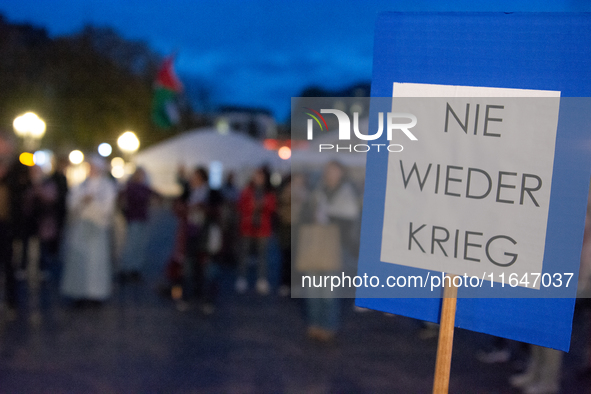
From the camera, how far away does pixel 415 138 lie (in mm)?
2193

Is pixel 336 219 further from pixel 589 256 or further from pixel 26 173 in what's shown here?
pixel 26 173

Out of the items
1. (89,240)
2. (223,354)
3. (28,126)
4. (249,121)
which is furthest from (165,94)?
(249,121)

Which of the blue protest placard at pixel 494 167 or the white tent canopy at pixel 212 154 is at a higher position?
the blue protest placard at pixel 494 167

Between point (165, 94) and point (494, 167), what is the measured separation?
16.9 meters

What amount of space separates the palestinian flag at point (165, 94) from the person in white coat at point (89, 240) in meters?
11.3

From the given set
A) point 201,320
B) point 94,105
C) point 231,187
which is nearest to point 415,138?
point 201,320

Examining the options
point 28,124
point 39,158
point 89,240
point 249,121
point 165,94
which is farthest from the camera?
point 249,121

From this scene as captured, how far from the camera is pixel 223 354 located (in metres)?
5.04

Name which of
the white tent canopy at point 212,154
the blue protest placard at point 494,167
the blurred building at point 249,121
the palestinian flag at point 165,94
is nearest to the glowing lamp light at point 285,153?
the white tent canopy at point 212,154

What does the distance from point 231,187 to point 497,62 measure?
32.8 ft

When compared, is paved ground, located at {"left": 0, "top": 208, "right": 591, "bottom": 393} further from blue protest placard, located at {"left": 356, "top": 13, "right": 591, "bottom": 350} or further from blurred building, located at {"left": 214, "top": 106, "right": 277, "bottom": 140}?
blurred building, located at {"left": 214, "top": 106, "right": 277, "bottom": 140}

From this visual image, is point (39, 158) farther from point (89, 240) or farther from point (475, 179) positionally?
point (475, 179)

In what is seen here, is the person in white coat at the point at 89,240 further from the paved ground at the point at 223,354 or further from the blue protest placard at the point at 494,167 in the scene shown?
the blue protest placard at the point at 494,167

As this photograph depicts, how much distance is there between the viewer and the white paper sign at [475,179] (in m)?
2.02
